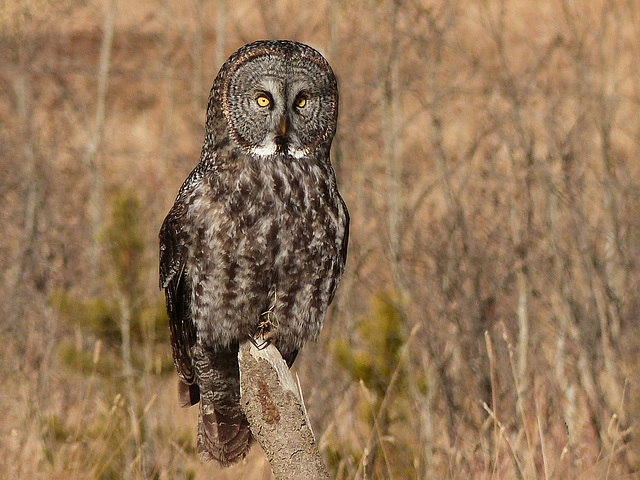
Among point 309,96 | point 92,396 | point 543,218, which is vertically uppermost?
point 309,96

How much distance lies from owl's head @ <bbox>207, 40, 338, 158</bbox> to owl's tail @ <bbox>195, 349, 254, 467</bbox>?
2.65 feet

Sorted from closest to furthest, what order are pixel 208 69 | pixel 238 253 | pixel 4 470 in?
pixel 238 253, pixel 4 470, pixel 208 69

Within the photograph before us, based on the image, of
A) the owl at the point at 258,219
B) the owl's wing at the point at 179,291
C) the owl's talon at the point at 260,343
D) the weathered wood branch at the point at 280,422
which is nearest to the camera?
the weathered wood branch at the point at 280,422

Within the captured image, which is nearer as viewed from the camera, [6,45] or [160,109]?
[6,45]

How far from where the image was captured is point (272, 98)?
3.37 meters

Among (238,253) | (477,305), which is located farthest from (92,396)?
(238,253)

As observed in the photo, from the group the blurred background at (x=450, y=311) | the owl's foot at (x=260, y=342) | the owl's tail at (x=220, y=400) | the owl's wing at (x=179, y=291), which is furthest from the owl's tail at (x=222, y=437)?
the blurred background at (x=450, y=311)

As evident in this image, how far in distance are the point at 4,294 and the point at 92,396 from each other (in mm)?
1027

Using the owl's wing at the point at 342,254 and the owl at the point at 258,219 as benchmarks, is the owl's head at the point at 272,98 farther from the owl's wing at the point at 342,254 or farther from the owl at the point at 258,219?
the owl's wing at the point at 342,254

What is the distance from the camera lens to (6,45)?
7.39 metres

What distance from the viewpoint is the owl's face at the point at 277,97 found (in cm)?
327

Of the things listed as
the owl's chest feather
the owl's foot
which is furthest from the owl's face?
the owl's foot

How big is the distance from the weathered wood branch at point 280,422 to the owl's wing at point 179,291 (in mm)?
824

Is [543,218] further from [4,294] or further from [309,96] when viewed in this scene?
[4,294]
